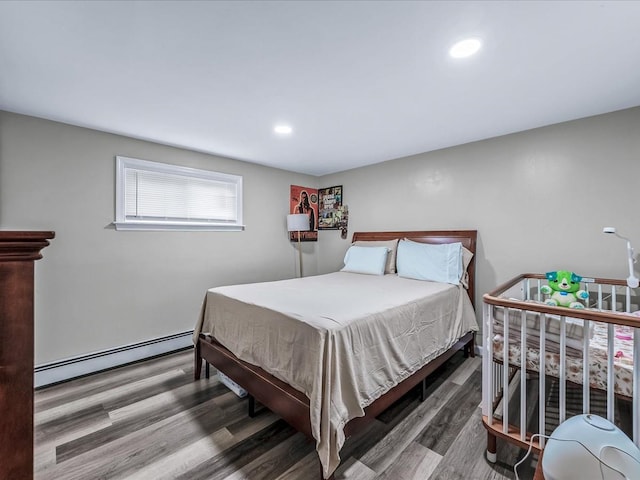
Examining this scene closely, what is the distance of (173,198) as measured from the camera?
323cm

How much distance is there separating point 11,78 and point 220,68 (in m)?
1.39

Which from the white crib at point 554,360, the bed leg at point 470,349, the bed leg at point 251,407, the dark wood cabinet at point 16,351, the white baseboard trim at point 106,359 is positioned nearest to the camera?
the dark wood cabinet at point 16,351

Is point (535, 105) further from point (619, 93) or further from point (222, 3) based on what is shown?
point (222, 3)

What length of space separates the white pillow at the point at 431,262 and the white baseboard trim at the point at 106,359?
2.64 metres

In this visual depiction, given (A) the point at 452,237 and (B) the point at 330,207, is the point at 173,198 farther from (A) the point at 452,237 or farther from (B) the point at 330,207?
(A) the point at 452,237

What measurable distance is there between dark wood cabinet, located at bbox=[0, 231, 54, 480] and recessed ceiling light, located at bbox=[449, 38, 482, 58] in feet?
6.39

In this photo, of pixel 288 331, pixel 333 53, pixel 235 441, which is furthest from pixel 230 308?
pixel 333 53

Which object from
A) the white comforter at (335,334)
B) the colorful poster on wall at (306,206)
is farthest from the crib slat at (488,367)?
the colorful poster on wall at (306,206)

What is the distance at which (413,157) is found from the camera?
362 cm

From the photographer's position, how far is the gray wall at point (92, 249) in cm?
239

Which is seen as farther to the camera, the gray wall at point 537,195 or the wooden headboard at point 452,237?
the wooden headboard at point 452,237

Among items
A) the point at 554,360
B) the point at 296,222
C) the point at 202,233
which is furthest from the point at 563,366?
the point at 202,233

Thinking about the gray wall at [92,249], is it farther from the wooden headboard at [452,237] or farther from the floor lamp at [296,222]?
the wooden headboard at [452,237]

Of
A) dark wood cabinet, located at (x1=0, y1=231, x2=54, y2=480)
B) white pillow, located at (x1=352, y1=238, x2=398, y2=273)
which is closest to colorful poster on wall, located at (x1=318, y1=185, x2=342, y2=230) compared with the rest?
white pillow, located at (x1=352, y1=238, x2=398, y2=273)
